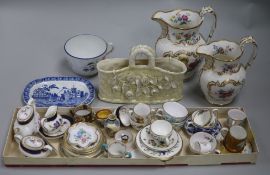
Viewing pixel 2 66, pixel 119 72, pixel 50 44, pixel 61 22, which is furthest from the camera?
pixel 61 22

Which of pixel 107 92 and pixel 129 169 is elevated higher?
pixel 107 92

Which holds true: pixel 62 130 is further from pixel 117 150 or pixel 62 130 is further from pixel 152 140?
pixel 152 140

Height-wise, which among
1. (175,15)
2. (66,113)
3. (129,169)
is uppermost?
(175,15)

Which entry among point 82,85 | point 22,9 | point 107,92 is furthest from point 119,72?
point 22,9

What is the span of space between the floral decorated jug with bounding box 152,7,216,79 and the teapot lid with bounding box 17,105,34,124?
0.56m

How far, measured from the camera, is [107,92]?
5.84 feet

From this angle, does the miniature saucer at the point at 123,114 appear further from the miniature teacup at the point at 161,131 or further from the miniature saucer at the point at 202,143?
the miniature saucer at the point at 202,143

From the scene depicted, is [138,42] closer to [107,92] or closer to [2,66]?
[107,92]

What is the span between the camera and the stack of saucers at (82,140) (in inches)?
60.9

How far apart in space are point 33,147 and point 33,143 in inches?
0.8

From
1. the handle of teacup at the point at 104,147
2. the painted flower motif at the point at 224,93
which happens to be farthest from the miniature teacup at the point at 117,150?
the painted flower motif at the point at 224,93

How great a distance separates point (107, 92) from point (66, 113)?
18 cm

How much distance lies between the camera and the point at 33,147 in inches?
60.1

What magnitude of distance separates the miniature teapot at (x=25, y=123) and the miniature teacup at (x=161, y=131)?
16.1 inches
